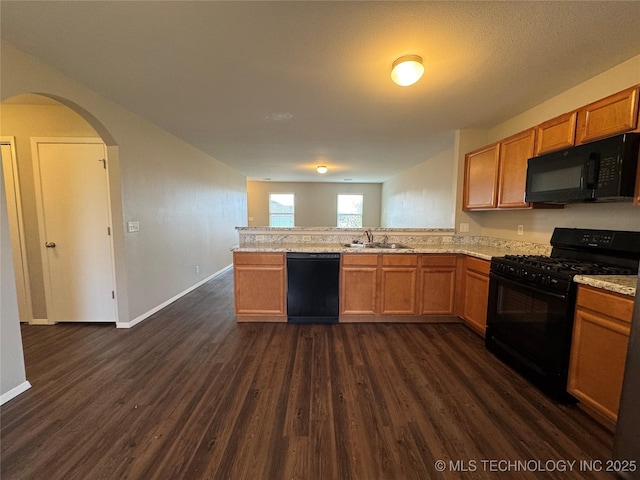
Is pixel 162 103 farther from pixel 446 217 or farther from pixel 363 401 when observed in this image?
pixel 446 217

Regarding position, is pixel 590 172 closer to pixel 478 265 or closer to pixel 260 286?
pixel 478 265

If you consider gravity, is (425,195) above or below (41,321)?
above

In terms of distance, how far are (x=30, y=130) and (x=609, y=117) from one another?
208 inches

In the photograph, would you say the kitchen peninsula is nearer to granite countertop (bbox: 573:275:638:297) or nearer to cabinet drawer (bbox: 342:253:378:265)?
cabinet drawer (bbox: 342:253:378:265)

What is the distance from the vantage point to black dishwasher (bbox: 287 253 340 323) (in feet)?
10.0

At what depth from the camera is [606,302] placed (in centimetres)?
156

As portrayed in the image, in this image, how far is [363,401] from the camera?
182 cm

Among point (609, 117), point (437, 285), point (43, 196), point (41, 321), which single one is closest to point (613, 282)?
point (609, 117)

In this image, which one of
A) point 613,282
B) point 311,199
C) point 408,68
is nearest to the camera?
point 613,282

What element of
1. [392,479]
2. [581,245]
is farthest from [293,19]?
[581,245]

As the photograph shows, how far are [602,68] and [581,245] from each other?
4.64ft

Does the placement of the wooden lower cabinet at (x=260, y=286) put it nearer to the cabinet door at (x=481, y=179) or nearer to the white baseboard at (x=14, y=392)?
the white baseboard at (x=14, y=392)

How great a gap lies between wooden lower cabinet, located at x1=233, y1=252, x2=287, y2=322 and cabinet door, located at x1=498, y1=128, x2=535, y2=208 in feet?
8.32

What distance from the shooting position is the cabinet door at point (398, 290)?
10.1 ft
